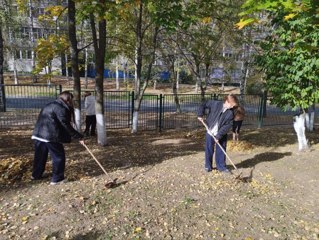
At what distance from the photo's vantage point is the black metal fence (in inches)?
471

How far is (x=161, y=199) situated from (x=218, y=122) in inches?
76.2

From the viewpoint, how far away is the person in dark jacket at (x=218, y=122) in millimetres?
5617

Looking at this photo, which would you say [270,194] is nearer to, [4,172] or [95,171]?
[95,171]

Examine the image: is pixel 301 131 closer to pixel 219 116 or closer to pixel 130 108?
pixel 219 116

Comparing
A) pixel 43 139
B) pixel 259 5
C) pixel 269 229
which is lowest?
pixel 269 229

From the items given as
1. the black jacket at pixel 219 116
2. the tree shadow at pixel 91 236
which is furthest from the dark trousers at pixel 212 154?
the tree shadow at pixel 91 236

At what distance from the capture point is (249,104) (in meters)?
13.1

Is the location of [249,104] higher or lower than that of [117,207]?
higher

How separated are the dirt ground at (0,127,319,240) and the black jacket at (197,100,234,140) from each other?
94cm

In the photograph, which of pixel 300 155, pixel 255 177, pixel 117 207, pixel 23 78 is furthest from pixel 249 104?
pixel 23 78

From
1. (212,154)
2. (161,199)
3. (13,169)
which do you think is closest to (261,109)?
(212,154)

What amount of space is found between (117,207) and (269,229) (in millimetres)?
2136

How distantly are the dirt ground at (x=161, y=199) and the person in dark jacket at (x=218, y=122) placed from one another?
32 centimetres

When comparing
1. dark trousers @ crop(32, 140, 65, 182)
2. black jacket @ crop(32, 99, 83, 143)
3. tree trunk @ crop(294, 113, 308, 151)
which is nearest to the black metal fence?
tree trunk @ crop(294, 113, 308, 151)
